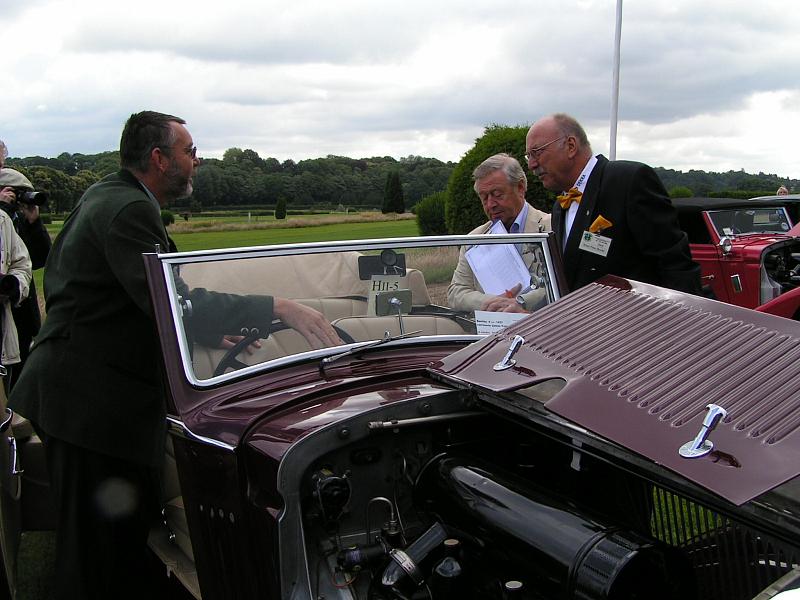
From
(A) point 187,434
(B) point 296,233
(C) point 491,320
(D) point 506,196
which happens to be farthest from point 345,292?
(B) point 296,233

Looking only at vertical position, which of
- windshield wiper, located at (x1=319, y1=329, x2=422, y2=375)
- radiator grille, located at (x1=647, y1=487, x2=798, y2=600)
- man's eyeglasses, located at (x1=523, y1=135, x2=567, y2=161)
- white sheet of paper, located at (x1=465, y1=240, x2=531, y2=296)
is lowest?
radiator grille, located at (x1=647, y1=487, x2=798, y2=600)

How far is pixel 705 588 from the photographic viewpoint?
2139 millimetres

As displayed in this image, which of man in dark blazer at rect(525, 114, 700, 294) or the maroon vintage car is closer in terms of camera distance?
the maroon vintage car

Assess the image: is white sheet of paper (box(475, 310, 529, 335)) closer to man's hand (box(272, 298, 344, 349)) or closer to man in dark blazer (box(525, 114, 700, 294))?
man's hand (box(272, 298, 344, 349))

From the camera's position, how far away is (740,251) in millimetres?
9289

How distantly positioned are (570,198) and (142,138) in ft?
6.58

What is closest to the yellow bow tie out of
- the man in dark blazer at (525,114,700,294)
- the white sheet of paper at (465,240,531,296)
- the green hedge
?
the man in dark blazer at (525,114,700,294)

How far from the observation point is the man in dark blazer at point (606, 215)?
3.45 meters

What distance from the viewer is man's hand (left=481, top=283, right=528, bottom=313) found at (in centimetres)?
306

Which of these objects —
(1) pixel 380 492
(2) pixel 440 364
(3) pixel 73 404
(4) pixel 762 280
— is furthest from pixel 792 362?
(4) pixel 762 280

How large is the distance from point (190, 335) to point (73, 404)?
2.26 ft

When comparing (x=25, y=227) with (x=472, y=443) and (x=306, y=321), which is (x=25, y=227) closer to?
(x=306, y=321)

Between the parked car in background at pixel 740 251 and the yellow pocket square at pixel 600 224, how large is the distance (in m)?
5.87

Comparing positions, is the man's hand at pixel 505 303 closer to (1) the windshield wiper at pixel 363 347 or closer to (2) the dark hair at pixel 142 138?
(1) the windshield wiper at pixel 363 347
